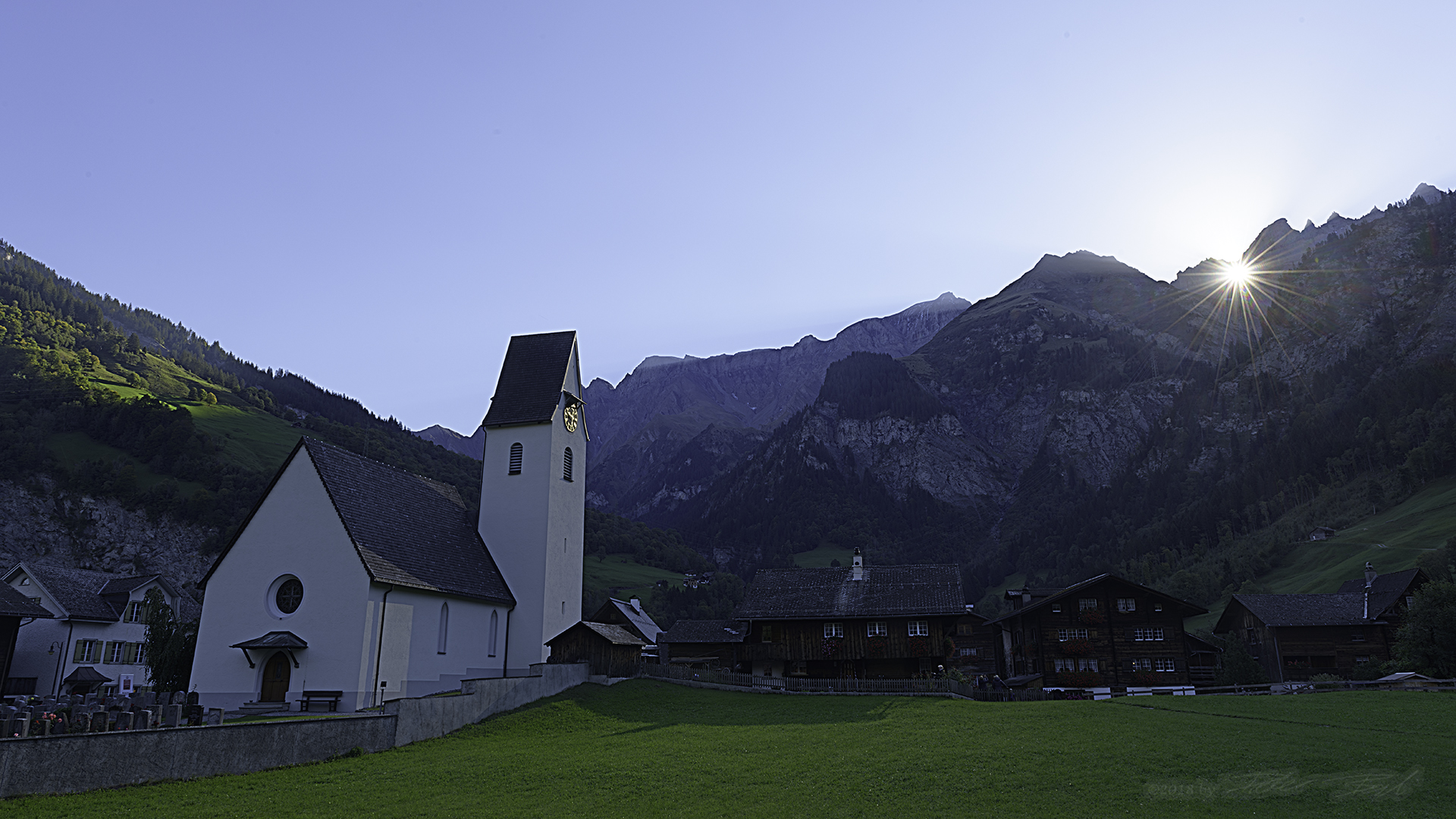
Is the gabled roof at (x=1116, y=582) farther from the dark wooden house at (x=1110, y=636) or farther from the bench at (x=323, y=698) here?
the bench at (x=323, y=698)

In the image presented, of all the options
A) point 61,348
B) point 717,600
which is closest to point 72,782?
point 717,600

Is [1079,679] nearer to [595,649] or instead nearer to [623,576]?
[595,649]

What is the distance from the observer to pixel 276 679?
33656mm

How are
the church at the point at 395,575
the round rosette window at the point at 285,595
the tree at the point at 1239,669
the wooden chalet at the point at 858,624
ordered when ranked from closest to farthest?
the church at the point at 395,575, the round rosette window at the point at 285,595, the wooden chalet at the point at 858,624, the tree at the point at 1239,669

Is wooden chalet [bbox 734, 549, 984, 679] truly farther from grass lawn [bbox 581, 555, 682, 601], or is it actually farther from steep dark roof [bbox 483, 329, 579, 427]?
grass lawn [bbox 581, 555, 682, 601]

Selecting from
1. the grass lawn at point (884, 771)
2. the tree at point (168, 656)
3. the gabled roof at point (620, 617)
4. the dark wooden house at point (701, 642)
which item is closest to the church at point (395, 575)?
the tree at point (168, 656)

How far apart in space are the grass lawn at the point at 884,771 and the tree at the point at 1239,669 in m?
28.0

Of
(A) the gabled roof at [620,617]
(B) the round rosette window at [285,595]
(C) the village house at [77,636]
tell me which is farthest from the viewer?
(A) the gabled roof at [620,617]

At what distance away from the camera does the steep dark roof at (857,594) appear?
168 ft

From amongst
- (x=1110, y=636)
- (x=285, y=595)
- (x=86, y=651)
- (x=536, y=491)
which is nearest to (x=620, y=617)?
(x=536, y=491)

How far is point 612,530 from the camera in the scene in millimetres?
193875

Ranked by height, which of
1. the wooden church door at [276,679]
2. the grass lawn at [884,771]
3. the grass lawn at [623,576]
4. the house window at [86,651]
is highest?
the grass lawn at [623,576]

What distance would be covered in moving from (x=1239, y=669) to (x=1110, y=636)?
842 centimetres

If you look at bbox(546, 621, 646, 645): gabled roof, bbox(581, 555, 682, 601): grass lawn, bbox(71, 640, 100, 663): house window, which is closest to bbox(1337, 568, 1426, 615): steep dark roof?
bbox(546, 621, 646, 645): gabled roof
